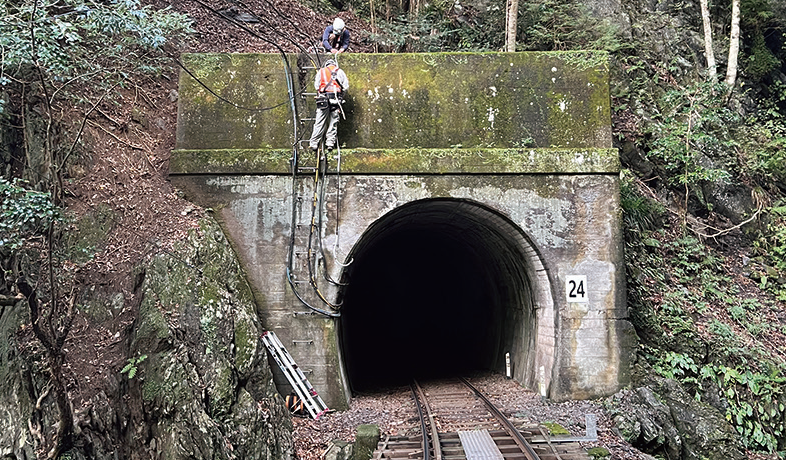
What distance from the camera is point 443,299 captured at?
18734mm

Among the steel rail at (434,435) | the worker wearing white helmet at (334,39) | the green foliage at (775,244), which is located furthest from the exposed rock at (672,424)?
the worker wearing white helmet at (334,39)

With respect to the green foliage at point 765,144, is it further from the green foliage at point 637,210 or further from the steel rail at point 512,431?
the steel rail at point 512,431

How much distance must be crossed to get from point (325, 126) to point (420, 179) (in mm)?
1751

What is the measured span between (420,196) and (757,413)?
6.42 m

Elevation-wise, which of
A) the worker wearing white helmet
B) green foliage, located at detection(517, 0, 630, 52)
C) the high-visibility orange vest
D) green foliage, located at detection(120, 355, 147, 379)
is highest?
green foliage, located at detection(517, 0, 630, 52)

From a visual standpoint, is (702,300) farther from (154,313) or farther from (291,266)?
(154,313)

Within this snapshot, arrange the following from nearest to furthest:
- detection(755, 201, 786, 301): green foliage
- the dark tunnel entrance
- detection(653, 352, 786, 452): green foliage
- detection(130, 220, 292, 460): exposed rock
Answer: detection(130, 220, 292, 460): exposed rock
detection(653, 352, 786, 452): green foliage
the dark tunnel entrance
detection(755, 201, 786, 301): green foliage

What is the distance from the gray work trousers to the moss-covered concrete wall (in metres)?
0.34

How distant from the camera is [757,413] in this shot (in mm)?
9000

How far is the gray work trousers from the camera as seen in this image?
895 centimetres

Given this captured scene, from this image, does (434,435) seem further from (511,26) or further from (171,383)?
(511,26)

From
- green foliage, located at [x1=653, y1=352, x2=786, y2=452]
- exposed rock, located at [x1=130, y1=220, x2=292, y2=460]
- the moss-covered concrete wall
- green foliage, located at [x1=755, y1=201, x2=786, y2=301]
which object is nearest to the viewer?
exposed rock, located at [x1=130, y1=220, x2=292, y2=460]

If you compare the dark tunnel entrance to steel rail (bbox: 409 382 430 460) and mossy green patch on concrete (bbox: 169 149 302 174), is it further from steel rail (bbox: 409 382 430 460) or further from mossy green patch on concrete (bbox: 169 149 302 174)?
mossy green patch on concrete (bbox: 169 149 302 174)

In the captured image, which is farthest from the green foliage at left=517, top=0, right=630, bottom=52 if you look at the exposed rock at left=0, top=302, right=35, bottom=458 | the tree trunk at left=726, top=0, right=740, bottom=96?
the exposed rock at left=0, top=302, right=35, bottom=458
